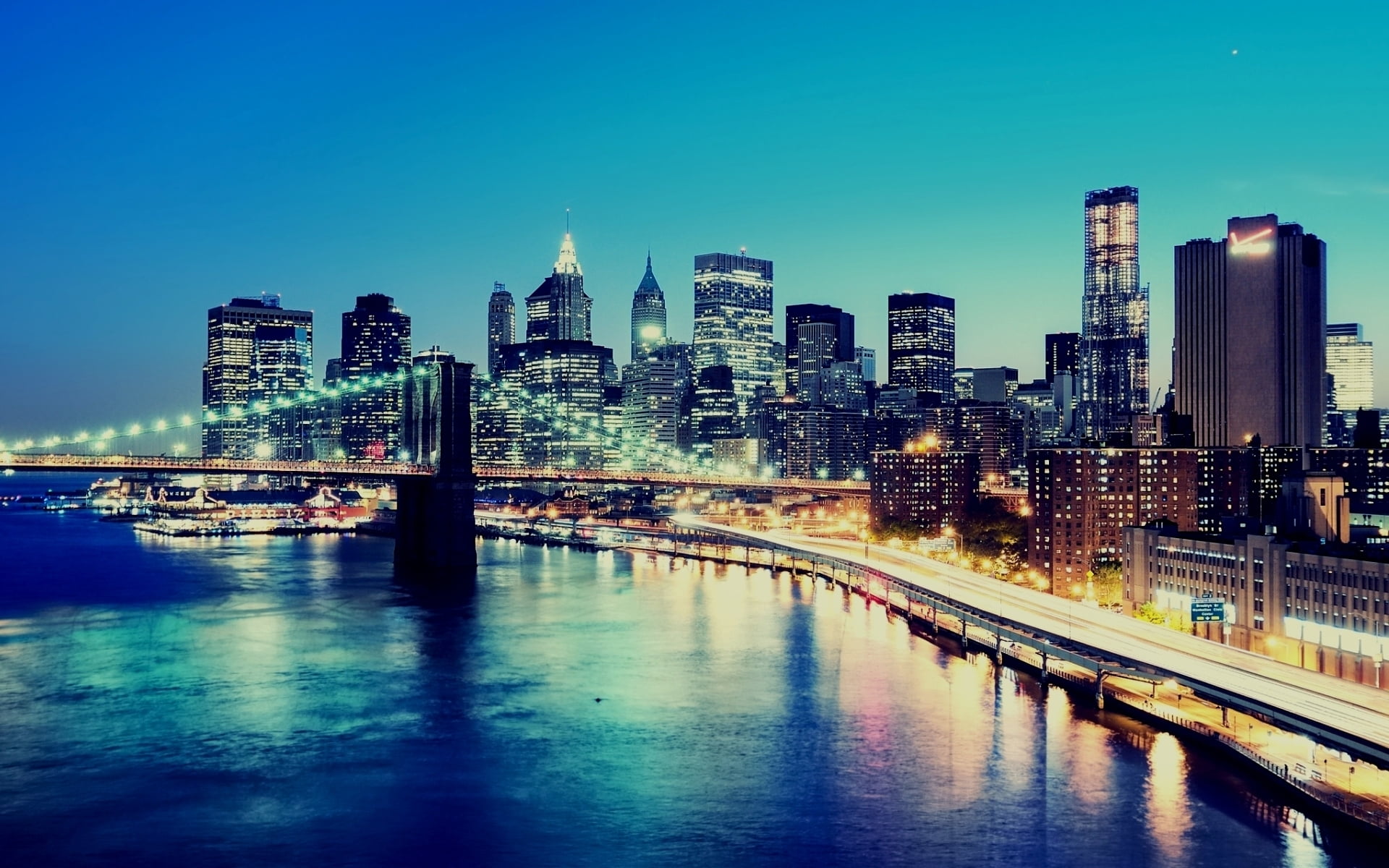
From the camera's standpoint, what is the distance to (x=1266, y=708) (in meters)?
26.0

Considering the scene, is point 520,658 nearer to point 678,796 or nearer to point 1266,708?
point 678,796

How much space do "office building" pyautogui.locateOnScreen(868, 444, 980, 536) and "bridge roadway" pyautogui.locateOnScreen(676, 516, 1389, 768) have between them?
40699 millimetres

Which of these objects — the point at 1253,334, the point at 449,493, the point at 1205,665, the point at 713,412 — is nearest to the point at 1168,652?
the point at 1205,665

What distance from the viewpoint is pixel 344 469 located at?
223ft

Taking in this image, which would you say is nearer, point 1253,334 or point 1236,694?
point 1236,694

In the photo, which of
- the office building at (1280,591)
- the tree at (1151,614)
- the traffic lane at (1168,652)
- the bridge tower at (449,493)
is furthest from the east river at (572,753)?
the bridge tower at (449,493)

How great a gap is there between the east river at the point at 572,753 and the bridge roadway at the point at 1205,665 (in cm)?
159

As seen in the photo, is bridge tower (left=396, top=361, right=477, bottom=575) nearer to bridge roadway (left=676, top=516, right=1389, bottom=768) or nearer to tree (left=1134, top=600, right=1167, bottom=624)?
bridge roadway (left=676, top=516, right=1389, bottom=768)

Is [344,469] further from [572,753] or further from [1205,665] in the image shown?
[1205,665]

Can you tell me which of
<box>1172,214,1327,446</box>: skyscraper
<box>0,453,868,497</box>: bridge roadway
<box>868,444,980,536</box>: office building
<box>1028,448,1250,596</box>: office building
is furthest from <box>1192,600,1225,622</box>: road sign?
<box>1172,214,1327,446</box>: skyscraper

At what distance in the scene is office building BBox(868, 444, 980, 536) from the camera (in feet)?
310

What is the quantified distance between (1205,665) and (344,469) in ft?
159

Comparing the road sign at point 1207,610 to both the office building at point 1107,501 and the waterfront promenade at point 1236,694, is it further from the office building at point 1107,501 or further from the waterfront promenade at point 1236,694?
the office building at point 1107,501

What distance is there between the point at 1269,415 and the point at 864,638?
76.0 m
